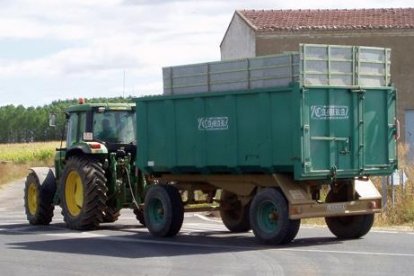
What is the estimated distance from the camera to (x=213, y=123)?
55.2 ft

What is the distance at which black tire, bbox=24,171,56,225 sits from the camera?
70.6ft

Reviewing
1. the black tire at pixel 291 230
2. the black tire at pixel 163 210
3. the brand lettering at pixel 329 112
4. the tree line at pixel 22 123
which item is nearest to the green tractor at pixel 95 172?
the black tire at pixel 163 210

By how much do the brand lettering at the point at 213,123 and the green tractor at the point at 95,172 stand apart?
3131mm

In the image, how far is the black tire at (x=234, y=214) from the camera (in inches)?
719

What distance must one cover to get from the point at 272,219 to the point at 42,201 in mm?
7326

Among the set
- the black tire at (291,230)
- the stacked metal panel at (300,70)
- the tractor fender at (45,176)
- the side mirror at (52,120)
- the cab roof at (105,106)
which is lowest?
the black tire at (291,230)

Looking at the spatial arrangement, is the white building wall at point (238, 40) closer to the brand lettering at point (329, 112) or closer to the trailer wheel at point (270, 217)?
the brand lettering at point (329, 112)

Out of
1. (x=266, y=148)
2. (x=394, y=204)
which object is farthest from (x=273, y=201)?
(x=394, y=204)

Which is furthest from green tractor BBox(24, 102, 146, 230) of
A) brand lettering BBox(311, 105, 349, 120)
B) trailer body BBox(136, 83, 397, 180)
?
brand lettering BBox(311, 105, 349, 120)

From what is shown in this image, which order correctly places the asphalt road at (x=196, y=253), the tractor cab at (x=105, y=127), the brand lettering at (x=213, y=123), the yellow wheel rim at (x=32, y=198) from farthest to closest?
the yellow wheel rim at (x=32, y=198)
the tractor cab at (x=105, y=127)
the brand lettering at (x=213, y=123)
the asphalt road at (x=196, y=253)

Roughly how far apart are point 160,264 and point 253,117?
3.44 m

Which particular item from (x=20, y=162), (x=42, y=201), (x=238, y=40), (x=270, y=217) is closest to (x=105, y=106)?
(x=42, y=201)

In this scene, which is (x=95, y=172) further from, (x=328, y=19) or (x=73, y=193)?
(x=328, y=19)

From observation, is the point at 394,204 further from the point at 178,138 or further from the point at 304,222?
the point at 178,138
